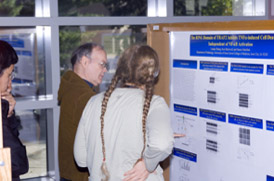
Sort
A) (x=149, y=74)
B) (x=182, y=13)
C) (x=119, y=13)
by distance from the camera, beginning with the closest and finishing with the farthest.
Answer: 1. (x=149, y=74)
2. (x=119, y=13)
3. (x=182, y=13)

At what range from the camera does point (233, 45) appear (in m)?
2.40

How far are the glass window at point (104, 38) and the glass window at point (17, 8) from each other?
1.09 ft

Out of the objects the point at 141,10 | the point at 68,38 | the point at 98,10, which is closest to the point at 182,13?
the point at 141,10

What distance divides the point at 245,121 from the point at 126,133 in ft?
2.06

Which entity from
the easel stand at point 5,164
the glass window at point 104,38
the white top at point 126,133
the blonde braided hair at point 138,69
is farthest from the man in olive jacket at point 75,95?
the easel stand at point 5,164

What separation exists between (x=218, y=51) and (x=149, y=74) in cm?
49

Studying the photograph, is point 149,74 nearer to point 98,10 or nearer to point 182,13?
point 98,10

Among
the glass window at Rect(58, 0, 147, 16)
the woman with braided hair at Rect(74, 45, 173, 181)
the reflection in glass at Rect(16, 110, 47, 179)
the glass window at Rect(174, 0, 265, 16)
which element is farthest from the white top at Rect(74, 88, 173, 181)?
the glass window at Rect(174, 0, 265, 16)

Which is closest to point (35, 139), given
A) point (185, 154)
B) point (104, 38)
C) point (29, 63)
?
point (29, 63)

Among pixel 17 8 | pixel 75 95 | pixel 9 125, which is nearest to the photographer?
pixel 9 125

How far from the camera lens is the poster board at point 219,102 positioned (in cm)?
225

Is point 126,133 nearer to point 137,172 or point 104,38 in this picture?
point 137,172

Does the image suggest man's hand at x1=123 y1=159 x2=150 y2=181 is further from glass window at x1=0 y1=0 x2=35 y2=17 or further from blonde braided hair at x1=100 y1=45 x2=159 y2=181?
glass window at x1=0 y1=0 x2=35 y2=17

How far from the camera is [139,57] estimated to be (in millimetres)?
2250
